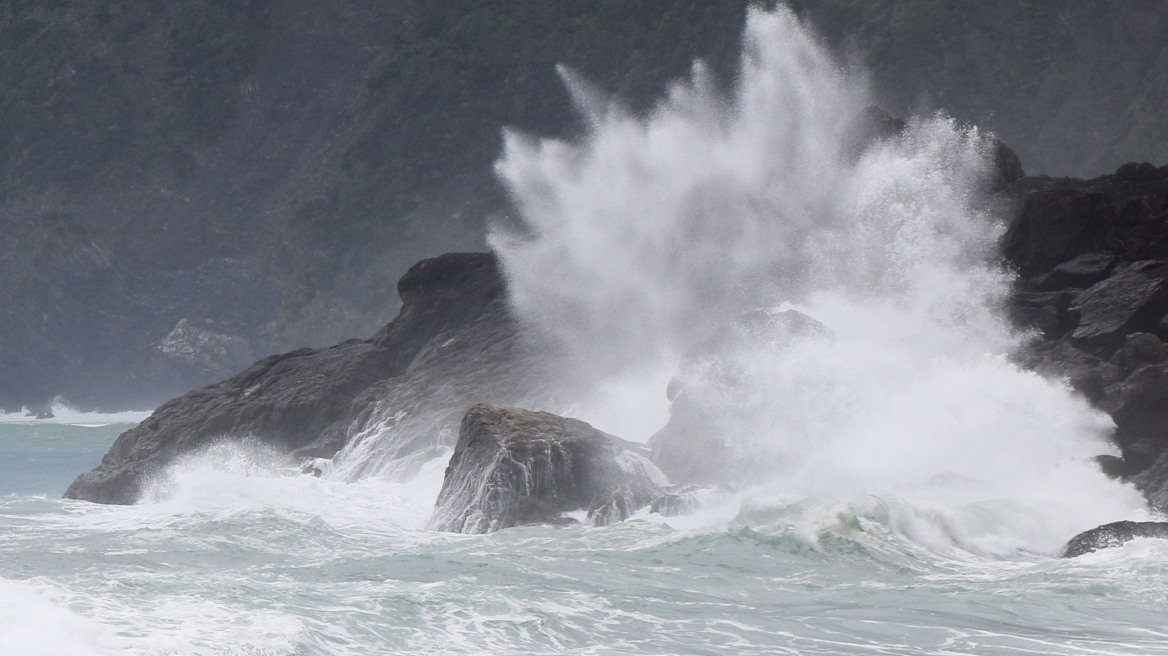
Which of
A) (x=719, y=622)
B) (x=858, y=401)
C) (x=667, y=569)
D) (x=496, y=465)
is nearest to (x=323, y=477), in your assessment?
(x=496, y=465)

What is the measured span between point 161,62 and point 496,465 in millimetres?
48740

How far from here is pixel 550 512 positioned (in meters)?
14.7

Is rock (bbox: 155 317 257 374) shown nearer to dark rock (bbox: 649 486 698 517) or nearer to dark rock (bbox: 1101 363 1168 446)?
dark rock (bbox: 649 486 698 517)

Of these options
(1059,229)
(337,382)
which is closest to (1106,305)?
(1059,229)

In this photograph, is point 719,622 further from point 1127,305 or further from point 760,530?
point 1127,305

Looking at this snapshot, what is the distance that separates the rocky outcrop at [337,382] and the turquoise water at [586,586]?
563cm

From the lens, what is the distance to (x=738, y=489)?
1574 centimetres

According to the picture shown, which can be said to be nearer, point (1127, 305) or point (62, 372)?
point (1127, 305)

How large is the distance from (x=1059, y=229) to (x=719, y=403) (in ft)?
18.9

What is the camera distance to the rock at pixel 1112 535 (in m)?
12.0

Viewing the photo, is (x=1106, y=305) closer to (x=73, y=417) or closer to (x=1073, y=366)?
(x=1073, y=366)

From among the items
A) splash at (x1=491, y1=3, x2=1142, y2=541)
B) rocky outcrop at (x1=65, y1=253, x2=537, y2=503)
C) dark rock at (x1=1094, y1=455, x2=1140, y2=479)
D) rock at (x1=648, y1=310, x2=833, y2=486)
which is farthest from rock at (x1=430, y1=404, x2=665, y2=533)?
dark rock at (x1=1094, y1=455, x2=1140, y2=479)

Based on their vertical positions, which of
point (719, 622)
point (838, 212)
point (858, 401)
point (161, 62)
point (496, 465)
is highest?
point (161, 62)

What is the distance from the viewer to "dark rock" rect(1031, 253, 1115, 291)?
59.3 feet
